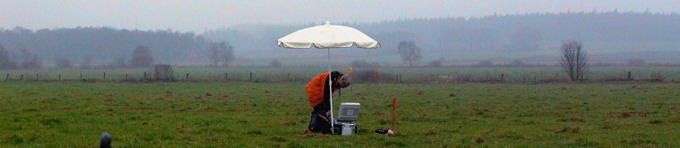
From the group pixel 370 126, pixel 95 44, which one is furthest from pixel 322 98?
pixel 95 44

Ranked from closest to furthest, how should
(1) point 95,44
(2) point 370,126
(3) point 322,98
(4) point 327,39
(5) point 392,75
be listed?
1. (4) point 327,39
2. (3) point 322,98
3. (2) point 370,126
4. (5) point 392,75
5. (1) point 95,44

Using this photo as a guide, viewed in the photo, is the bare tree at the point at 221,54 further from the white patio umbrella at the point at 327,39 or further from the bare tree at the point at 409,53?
the white patio umbrella at the point at 327,39

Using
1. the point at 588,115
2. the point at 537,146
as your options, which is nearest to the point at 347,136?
the point at 537,146

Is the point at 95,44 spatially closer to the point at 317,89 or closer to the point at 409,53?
the point at 409,53

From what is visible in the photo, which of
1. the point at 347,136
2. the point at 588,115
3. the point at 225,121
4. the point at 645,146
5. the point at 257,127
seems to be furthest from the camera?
the point at 588,115

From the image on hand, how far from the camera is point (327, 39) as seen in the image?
15.0 metres

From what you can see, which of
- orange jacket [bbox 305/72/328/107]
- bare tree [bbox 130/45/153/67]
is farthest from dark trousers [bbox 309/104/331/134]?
bare tree [bbox 130/45/153/67]

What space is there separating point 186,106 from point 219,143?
12827mm

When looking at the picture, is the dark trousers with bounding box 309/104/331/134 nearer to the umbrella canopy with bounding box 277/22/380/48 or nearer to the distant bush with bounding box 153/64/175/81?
the umbrella canopy with bounding box 277/22/380/48

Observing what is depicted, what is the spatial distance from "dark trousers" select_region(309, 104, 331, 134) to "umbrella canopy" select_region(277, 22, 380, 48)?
1307mm

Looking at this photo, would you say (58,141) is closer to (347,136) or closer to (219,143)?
(219,143)

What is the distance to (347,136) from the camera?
14984 mm

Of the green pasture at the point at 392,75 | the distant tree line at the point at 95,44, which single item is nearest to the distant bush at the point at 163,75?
the green pasture at the point at 392,75

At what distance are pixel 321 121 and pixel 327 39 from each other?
1.55m
